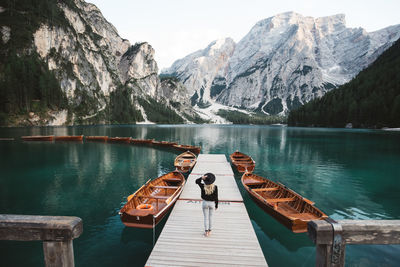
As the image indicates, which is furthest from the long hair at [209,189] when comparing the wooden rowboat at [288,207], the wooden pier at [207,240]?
the wooden rowboat at [288,207]

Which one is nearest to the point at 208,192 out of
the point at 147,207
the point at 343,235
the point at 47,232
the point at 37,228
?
the point at 343,235

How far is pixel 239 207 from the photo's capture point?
14.7 metres

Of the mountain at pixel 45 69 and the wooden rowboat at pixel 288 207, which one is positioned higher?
the mountain at pixel 45 69

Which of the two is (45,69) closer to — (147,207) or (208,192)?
(147,207)

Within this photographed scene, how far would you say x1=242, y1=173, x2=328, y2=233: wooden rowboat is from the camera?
39.1 feet

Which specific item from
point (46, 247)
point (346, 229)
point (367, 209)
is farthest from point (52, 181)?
point (367, 209)

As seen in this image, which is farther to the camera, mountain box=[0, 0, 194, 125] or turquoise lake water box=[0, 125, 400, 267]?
mountain box=[0, 0, 194, 125]

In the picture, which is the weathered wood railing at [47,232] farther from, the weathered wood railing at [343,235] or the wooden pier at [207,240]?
the weathered wood railing at [343,235]

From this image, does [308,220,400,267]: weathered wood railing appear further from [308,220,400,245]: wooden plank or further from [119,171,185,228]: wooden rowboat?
[119,171,185,228]: wooden rowboat

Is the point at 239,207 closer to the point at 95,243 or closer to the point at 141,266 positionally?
the point at 141,266

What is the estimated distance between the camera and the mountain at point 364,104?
114019mm

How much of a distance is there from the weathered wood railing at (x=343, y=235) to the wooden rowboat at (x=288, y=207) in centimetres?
637

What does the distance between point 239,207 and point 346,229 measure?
10710 mm

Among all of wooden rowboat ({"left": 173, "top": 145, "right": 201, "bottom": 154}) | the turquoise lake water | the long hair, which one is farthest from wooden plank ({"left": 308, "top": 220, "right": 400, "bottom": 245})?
wooden rowboat ({"left": 173, "top": 145, "right": 201, "bottom": 154})
